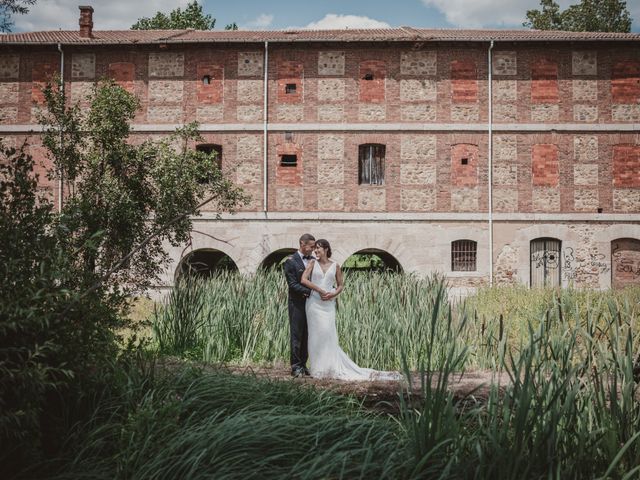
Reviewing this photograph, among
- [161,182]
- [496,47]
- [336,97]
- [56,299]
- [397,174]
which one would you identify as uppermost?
[496,47]

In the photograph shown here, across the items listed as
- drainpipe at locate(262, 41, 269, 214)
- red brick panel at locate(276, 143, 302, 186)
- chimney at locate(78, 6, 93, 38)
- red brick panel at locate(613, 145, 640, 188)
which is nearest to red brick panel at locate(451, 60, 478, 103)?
red brick panel at locate(613, 145, 640, 188)

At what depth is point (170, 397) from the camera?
3482mm

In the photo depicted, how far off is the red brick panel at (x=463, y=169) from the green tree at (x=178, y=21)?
17.9 meters

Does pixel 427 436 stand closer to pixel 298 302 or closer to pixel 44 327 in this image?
pixel 44 327

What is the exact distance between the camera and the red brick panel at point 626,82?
18219 millimetres

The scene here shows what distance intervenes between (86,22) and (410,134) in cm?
1134

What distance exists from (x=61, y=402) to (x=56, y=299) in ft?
2.41

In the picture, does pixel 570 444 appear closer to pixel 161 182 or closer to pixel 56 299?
pixel 56 299

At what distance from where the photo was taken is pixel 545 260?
1789cm

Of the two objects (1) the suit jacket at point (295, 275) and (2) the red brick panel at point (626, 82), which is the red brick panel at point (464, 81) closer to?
(2) the red brick panel at point (626, 82)

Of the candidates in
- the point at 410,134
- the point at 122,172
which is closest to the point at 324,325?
the point at 122,172

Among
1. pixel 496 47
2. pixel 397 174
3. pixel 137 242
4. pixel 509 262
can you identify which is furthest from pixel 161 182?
pixel 496 47

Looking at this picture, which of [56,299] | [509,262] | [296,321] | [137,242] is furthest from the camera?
[509,262]

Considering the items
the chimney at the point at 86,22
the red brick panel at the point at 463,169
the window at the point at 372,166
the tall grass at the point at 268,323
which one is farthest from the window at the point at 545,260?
the chimney at the point at 86,22
